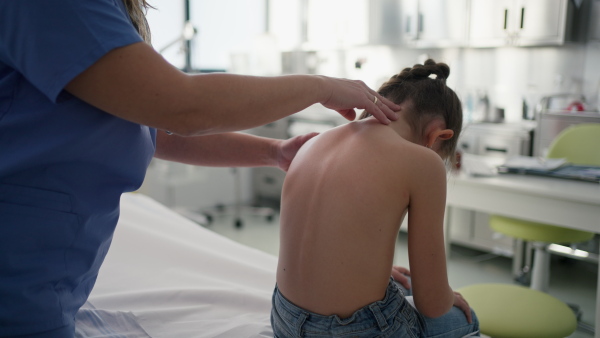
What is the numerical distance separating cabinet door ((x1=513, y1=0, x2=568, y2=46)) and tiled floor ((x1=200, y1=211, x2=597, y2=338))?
152cm

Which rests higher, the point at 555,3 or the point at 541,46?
the point at 555,3

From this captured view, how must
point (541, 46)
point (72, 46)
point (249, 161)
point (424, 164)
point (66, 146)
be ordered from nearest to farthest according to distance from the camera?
point (72, 46) < point (66, 146) < point (424, 164) < point (249, 161) < point (541, 46)

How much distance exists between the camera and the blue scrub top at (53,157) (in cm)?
74

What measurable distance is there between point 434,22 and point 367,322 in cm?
377

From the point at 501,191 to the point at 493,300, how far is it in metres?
0.70

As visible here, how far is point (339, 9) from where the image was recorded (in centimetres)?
511

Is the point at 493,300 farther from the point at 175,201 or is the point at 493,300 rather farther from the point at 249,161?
the point at 175,201

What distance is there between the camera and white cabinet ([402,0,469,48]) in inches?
167

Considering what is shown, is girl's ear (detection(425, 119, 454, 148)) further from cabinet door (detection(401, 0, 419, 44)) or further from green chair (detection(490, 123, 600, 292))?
cabinet door (detection(401, 0, 419, 44))

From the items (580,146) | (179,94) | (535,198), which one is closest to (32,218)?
(179,94)

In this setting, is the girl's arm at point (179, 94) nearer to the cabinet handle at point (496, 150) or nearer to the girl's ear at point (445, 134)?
the girl's ear at point (445, 134)

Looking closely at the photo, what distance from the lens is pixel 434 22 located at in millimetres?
4406

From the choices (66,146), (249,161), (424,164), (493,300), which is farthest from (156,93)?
(493,300)

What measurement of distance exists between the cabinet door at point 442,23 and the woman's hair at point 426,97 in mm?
3183
